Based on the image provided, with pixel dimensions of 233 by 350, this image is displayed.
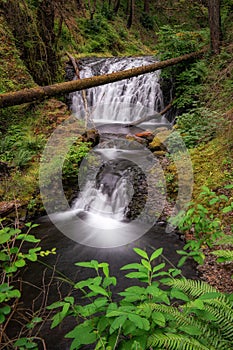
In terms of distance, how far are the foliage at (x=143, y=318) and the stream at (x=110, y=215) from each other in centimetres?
162

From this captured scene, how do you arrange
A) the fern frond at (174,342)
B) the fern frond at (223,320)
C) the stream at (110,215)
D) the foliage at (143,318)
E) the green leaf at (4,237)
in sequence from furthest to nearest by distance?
the stream at (110,215) < the fern frond at (223,320) < the green leaf at (4,237) < the fern frond at (174,342) < the foliage at (143,318)

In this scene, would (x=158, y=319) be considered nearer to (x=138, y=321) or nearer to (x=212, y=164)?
(x=138, y=321)

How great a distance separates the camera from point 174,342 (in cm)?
175

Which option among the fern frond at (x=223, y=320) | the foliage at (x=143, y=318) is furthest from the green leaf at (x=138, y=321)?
the fern frond at (x=223, y=320)

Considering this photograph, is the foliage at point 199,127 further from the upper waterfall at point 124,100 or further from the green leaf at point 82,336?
the green leaf at point 82,336

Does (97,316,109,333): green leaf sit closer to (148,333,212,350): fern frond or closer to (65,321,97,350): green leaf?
(65,321,97,350): green leaf

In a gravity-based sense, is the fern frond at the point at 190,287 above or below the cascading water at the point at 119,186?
above

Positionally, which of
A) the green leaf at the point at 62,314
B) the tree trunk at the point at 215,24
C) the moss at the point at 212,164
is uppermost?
the tree trunk at the point at 215,24

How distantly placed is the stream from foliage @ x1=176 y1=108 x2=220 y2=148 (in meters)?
1.17

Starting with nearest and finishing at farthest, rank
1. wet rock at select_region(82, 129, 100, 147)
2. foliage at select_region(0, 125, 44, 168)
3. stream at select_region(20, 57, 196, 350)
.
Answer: stream at select_region(20, 57, 196, 350)
foliage at select_region(0, 125, 44, 168)
wet rock at select_region(82, 129, 100, 147)

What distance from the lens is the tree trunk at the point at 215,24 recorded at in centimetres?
924

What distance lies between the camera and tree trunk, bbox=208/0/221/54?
30.3 ft

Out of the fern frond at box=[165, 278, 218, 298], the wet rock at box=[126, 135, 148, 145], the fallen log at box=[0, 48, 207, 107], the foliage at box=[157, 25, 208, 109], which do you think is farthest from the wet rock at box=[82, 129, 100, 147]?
the fern frond at box=[165, 278, 218, 298]

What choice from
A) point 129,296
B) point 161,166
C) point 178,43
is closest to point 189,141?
point 161,166
